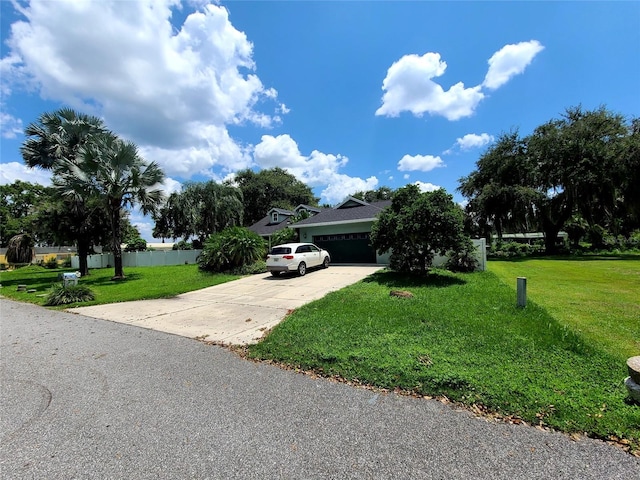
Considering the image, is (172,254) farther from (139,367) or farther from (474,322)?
(474,322)

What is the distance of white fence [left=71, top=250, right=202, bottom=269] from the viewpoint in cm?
2589

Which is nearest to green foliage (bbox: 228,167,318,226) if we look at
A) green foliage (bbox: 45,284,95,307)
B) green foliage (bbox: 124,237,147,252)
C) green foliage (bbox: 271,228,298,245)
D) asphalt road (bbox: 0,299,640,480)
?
green foliage (bbox: 124,237,147,252)

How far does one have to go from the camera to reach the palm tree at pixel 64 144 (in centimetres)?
1712

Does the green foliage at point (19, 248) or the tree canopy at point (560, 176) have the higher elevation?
the tree canopy at point (560, 176)

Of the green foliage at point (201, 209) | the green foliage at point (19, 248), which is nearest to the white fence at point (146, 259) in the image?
the green foliage at point (201, 209)

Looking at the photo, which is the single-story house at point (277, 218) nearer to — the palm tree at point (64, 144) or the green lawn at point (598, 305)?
the palm tree at point (64, 144)

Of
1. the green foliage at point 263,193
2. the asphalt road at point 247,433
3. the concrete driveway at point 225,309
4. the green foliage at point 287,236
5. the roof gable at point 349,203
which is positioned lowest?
the concrete driveway at point 225,309

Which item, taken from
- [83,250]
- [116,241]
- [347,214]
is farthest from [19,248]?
[347,214]

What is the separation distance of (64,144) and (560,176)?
34.0 metres

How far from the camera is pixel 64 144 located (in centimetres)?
1741

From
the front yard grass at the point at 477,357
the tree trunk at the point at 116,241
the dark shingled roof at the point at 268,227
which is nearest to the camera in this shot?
the front yard grass at the point at 477,357

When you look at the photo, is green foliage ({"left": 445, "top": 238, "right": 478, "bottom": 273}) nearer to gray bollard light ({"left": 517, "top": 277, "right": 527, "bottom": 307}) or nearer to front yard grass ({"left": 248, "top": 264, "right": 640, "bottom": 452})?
front yard grass ({"left": 248, "top": 264, "right": 640, "bottom": 452})

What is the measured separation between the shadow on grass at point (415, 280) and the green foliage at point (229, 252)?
308 inches

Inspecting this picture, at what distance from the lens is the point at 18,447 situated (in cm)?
264
